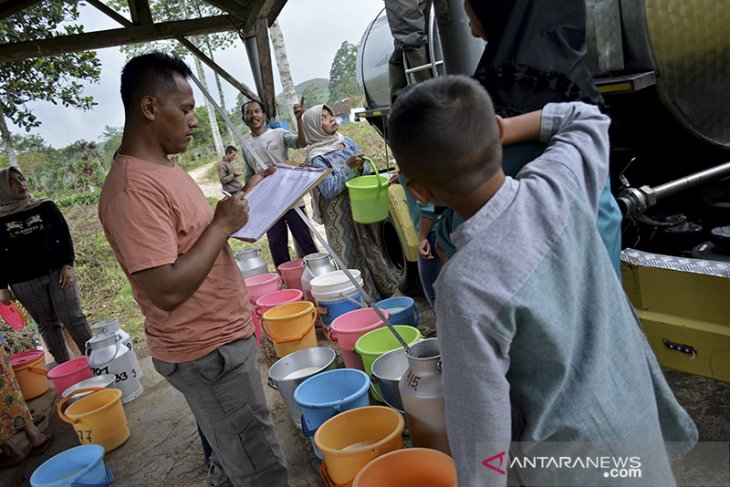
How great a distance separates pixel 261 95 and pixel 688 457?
5.90 metres

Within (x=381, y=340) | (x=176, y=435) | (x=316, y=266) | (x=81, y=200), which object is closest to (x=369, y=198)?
(x=316, y=266)

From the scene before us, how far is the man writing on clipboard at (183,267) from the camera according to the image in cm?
159

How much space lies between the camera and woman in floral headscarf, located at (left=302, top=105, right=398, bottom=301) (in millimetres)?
4738

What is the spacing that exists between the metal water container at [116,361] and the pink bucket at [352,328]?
6.24ft

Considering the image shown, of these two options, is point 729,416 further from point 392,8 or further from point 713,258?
point 392,8

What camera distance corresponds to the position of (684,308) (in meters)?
2.04

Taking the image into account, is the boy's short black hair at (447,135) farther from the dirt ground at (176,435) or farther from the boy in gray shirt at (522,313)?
the dirt ground at (176,435)

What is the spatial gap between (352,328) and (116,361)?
2045mm

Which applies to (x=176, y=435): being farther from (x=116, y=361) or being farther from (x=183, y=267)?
(x=183, y=267)

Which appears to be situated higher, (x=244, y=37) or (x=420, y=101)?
(x=244, y=37)

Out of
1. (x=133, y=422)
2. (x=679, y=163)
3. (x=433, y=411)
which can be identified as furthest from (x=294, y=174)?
(x=133, y=422)

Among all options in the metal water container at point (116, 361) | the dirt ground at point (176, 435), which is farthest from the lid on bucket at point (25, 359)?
the metal water container at point (116, 361)

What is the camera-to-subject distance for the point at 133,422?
3943 millimetres

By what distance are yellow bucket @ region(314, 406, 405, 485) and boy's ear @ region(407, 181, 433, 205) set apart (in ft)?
4.39
